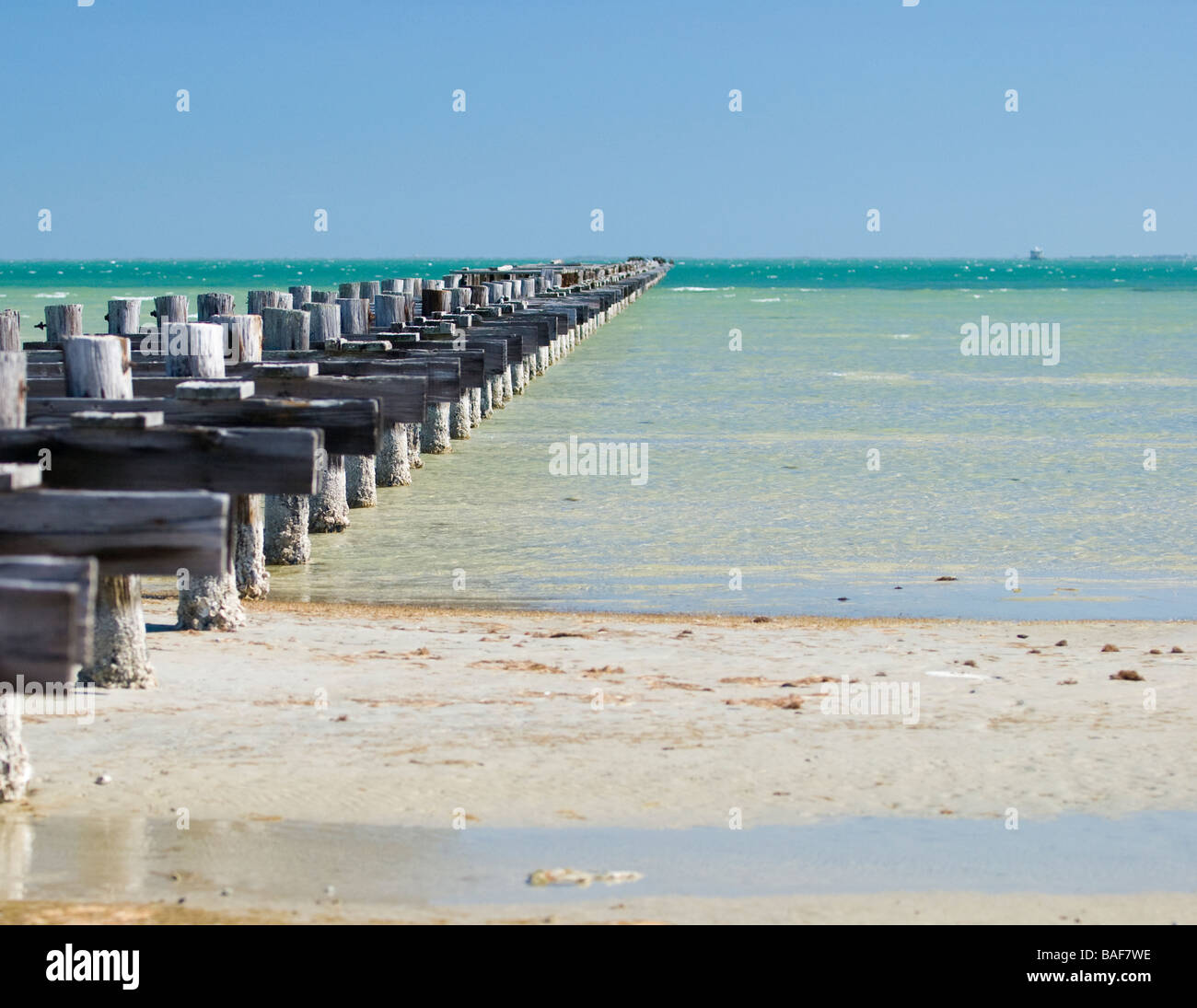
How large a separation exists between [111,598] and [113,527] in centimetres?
243

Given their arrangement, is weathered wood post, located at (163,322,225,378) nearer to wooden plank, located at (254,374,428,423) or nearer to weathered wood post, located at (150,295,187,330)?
wooden plank, located at (254,374,428,423)

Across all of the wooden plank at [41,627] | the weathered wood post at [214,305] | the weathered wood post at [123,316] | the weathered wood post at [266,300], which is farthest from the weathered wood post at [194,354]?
the weathered wood post at [266,300]

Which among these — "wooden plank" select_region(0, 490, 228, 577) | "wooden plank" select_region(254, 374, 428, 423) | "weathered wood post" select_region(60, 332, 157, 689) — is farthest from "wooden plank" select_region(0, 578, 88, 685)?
"wooden plank" select_region(254, 374, 428, 423)

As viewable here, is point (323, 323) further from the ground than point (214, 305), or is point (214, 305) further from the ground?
point (214, 305)

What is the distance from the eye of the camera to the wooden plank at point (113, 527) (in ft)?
16.9

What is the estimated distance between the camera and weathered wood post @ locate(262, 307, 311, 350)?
516 inches

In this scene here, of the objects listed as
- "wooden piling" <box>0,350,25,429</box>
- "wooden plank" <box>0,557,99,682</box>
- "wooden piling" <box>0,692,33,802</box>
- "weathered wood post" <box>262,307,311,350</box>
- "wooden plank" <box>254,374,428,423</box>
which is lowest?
"wooden piling" <box>0,692,33,802</box>

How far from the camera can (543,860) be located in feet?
19.0

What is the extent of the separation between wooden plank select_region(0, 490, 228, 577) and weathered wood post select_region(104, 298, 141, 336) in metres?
8.49

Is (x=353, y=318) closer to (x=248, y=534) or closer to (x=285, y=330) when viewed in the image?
(x=285, y=330)

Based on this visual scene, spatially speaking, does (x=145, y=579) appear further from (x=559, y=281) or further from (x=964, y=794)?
(x=559, y=281)

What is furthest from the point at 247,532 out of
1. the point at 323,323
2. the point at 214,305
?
the point at 323,323

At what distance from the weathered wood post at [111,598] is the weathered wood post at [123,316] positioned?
5998mm
